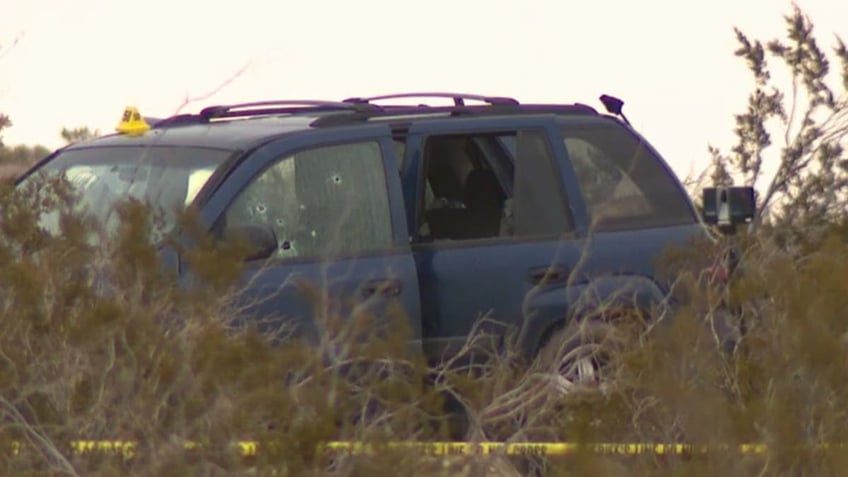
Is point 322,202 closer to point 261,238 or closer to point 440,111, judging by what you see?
point 261,238

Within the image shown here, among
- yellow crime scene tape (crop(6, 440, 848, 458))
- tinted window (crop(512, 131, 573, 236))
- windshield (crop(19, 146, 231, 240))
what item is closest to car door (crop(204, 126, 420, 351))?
windshield (crop(19, 146, 231, 240))

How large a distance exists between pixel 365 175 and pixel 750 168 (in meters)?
5.36

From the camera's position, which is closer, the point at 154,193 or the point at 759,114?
the point at 154,193

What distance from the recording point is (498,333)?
30.0ft

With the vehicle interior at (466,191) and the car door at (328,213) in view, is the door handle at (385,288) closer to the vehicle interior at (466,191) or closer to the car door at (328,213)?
the car door at (328,213)

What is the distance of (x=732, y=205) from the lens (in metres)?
9.62

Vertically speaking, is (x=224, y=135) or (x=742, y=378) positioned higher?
(x=224, y=135)

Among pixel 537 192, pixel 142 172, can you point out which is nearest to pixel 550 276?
pixel 537 192

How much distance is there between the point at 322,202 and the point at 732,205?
2058mm

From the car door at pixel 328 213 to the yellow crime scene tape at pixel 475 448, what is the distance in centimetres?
243

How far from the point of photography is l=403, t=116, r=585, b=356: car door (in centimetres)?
896

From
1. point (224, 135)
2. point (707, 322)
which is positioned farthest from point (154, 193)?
point (707, 322)

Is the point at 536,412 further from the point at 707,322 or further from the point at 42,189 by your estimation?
the point at 42,189

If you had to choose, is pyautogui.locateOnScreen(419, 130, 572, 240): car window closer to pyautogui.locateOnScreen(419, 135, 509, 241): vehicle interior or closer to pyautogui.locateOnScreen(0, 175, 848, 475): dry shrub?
pyautogui.locateOnScreen(419, 135, 509, 241): vehicle interior
